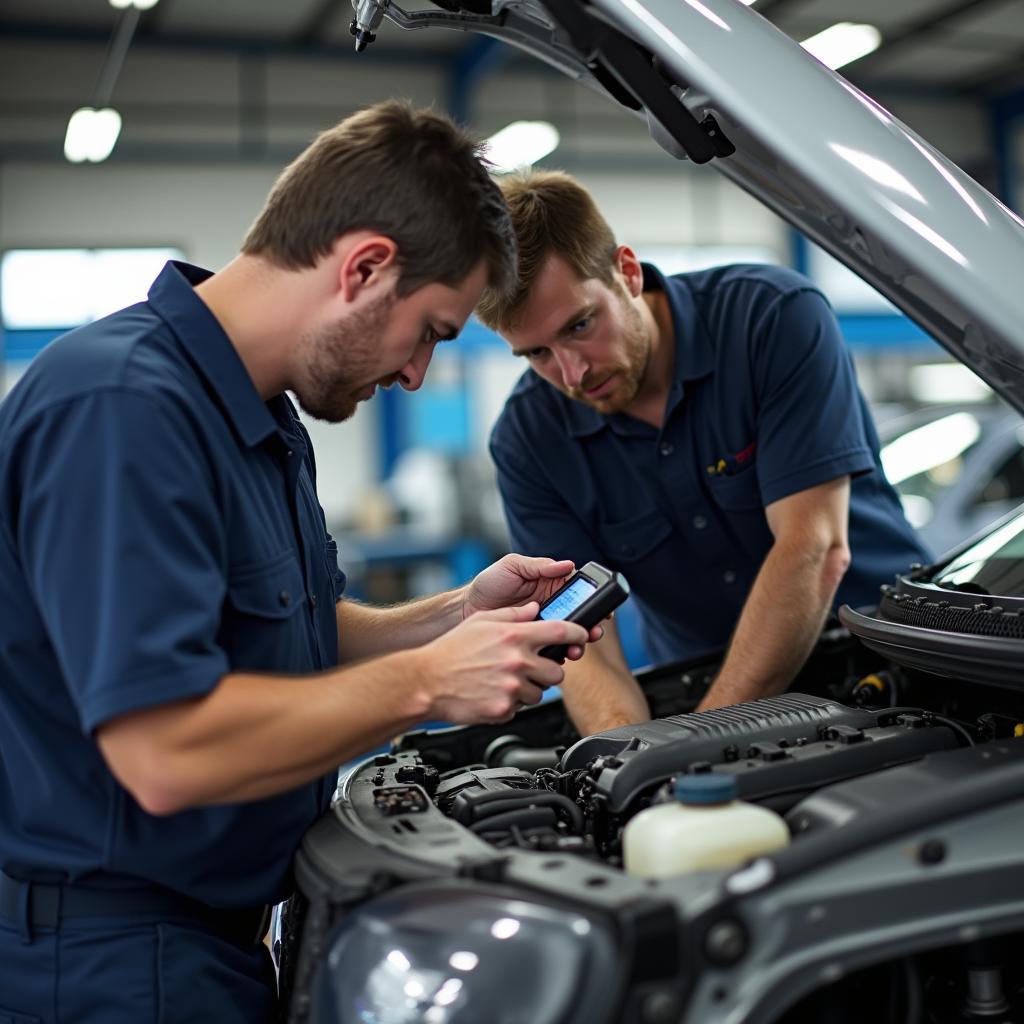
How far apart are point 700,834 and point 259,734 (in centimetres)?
43

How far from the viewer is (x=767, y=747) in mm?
1487

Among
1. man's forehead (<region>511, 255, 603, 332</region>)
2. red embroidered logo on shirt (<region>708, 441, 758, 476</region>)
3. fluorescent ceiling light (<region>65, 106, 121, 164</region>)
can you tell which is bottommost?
red embroidered logo on shirt (<region>708, 441, 758, 476</region>)

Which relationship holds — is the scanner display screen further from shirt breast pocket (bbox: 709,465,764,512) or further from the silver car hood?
shirt breast pocket (bbox: 709,465,764,512)

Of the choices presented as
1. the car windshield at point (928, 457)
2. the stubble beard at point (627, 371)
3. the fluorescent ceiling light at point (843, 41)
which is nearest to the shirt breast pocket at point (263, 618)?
the stubble beard at point (627, 371)

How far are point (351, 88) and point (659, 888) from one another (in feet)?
32.9

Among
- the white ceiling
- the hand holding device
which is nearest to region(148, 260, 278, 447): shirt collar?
the hand holding device

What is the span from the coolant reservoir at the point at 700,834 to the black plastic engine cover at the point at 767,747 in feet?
0.62

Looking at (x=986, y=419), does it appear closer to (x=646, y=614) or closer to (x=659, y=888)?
(x=646, y=614)

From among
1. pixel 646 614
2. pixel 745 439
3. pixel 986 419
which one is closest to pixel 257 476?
pixel 745 439

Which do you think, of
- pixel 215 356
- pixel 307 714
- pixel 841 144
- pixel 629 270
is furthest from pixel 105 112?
pixel 307 714

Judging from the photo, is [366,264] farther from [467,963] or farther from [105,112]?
[105,112]

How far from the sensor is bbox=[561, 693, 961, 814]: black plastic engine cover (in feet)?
4.72

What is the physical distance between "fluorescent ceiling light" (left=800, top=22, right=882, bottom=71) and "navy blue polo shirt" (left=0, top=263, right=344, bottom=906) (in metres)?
7.55

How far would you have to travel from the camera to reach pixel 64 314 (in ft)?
32.6
